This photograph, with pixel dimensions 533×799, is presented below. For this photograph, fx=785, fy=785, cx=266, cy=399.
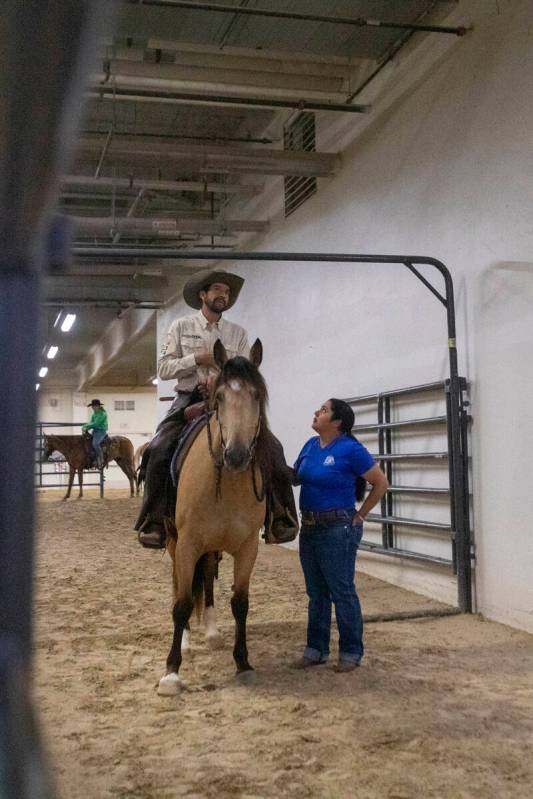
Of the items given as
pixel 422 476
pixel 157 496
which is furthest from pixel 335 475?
pixel 422 476

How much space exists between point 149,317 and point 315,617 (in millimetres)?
12551

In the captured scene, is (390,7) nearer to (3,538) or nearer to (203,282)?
(203,282)

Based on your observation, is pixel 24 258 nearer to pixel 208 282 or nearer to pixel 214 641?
pixel 208 282

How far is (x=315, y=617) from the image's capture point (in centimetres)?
407

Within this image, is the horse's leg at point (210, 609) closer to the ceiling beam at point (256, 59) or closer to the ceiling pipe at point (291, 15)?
the ceiling pipe at point (291, 15)

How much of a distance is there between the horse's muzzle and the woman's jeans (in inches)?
28.6

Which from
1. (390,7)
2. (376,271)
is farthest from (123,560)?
(390,7)

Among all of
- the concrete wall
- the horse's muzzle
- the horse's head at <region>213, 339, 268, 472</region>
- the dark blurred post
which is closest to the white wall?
the concrete wall

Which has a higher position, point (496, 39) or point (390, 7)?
point (390, 7)

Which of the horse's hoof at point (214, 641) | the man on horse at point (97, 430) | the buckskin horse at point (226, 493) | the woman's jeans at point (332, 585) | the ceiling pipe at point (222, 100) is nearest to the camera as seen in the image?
the buckskin horse at point (226, 493)

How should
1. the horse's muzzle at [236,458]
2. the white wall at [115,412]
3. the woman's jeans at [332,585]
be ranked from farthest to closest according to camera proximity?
1. the white wall at [115,412]
2. the woman's jeans at [332,585]
3. the horse's muzzle at [236,458]

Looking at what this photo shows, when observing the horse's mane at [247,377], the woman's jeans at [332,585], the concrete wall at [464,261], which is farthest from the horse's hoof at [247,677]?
the concrete wall at [464,261]

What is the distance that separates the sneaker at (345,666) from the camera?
3923 millimetres

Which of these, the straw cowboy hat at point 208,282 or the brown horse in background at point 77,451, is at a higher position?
the straw cowboy hat at point 208,282
